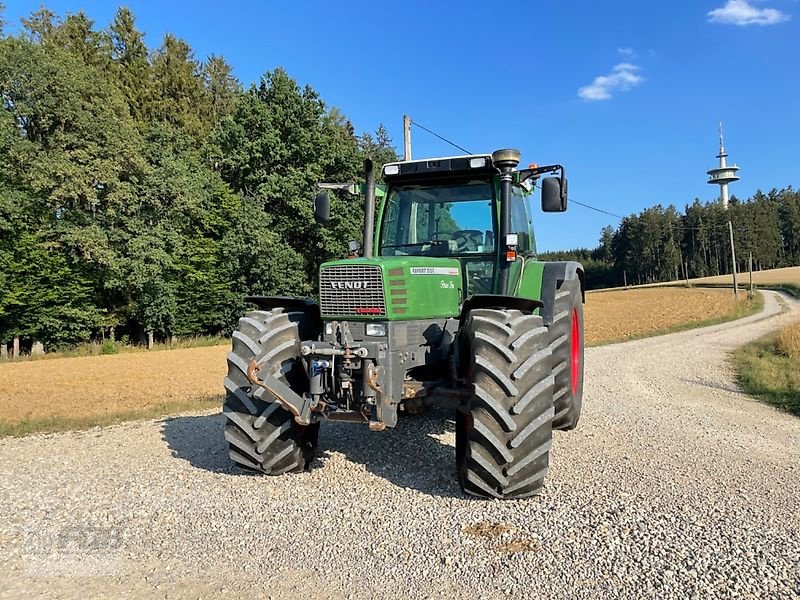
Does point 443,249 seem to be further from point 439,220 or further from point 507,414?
point 507,414

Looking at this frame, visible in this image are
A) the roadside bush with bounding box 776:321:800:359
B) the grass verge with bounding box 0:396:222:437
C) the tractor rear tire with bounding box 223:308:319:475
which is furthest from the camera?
the roadside bush with bounding box 776:321:800:359

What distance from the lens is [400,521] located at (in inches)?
164

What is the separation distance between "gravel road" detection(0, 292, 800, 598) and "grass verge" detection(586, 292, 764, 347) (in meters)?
15.3

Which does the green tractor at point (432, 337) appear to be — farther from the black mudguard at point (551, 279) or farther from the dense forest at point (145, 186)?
the dense forest at point (145, 186)

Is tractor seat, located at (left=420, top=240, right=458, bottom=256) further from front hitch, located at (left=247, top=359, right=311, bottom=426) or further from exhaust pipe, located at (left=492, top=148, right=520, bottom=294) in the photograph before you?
front hitch, located at (left=247, top=359, right=311, bottom=426)

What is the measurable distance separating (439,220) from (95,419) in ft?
19.9

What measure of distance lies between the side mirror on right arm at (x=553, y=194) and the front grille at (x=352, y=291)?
180cm

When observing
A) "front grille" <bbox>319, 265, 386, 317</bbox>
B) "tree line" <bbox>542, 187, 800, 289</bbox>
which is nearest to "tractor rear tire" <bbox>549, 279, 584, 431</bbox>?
"front grille" <bbox>319, 265, 386, 317</bbox>

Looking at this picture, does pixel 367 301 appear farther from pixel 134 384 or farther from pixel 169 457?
pixel 134 384

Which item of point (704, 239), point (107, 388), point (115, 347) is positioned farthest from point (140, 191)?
point (704, 239)

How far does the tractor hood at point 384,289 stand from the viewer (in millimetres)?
4688

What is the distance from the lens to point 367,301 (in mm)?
4734

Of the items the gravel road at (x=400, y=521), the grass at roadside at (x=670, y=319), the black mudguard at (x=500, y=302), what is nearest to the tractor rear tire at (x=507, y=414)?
the gravel road at (x=400, y=521)

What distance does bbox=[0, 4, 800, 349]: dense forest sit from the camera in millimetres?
23469
